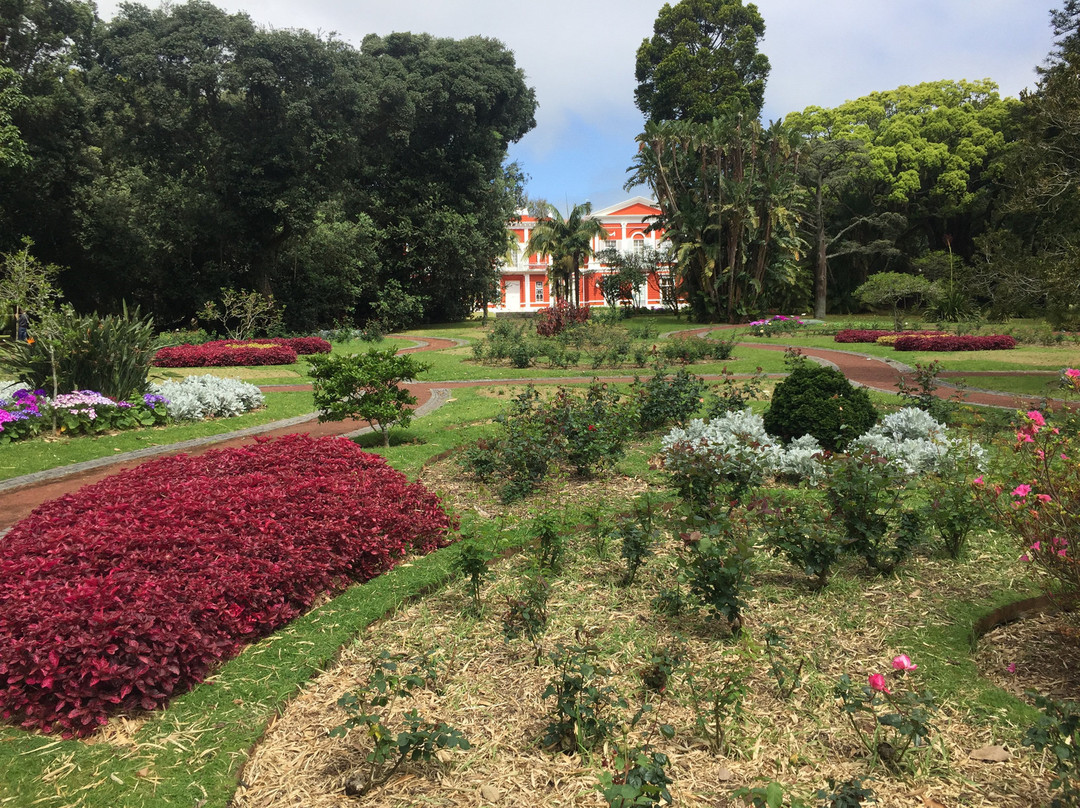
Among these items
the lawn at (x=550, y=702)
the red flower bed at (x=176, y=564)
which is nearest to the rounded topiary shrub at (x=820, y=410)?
the lawn at (x=550, y=702)

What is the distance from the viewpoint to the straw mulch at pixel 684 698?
248 cm

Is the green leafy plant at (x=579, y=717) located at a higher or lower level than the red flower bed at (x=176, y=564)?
lower

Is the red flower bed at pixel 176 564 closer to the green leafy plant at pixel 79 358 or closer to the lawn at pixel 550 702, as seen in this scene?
the lawn at pixel 550 702

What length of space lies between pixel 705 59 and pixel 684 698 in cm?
4442

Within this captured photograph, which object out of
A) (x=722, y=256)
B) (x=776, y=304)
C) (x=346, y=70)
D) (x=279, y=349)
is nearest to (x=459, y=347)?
(x=279, y=349)

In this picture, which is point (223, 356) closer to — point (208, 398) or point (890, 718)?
point (208, 398)

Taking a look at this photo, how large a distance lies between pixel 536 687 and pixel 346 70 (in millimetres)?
25222

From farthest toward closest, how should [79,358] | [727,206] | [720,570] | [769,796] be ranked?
1. [727,206]
2. [79,358]
3. [720,570]
4. [769,796]

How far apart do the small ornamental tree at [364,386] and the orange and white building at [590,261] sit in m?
40.9

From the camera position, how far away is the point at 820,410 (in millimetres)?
6410

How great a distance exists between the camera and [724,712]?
9.04ft

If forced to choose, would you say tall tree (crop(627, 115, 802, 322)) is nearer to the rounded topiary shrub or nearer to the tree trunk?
the tree trunk

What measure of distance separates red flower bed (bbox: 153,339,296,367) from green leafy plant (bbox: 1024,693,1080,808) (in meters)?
16.7

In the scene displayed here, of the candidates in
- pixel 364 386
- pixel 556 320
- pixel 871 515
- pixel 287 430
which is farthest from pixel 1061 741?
pixel 556 320
